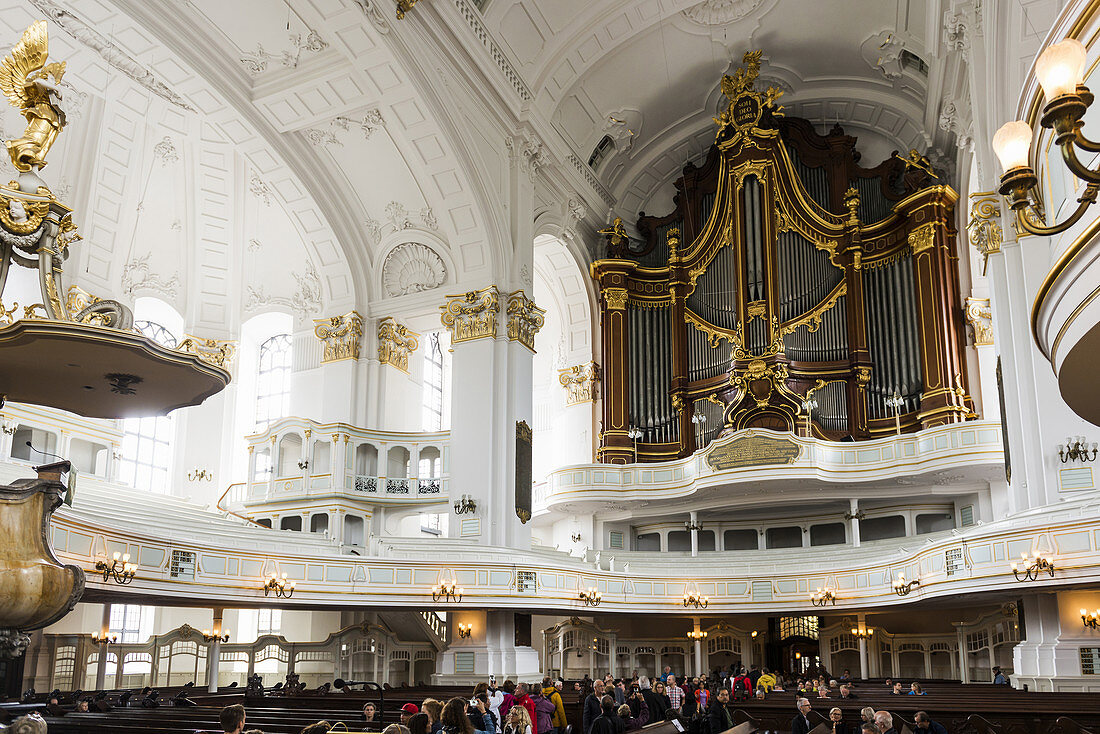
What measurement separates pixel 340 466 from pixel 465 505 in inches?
140

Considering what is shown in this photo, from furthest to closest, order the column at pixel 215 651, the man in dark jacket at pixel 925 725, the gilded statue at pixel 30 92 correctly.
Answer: the column at pixel 215 651
the man in dark jacket at pixel 925 725
the gilded statue at pixel 30 92

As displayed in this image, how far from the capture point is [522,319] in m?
24.2

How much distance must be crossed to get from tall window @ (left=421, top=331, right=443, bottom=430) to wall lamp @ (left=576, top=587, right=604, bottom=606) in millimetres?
9402

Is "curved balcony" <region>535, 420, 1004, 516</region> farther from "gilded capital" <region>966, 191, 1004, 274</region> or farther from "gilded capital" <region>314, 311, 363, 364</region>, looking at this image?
"gilded capital" <region>314, 311, 363, 364</region>

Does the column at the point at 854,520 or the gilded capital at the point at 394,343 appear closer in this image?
the column at the point at 854,520

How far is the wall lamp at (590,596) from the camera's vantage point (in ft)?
70.1

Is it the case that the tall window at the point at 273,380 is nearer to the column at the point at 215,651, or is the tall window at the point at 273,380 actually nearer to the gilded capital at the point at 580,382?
the gilded capital at the point at 580,382

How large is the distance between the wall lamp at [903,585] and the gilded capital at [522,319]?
10.5 m

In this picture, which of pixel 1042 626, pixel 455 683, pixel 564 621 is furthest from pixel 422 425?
pixel 1042 626

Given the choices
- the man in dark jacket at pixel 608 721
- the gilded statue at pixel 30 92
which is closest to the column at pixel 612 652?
the man in dark jacket at pixel 608 721

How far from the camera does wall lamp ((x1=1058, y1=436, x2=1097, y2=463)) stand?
15.5m

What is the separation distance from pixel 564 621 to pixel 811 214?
1396 centimetres

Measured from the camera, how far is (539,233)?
26.7m

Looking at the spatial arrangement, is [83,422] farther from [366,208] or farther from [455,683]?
[455,683]
